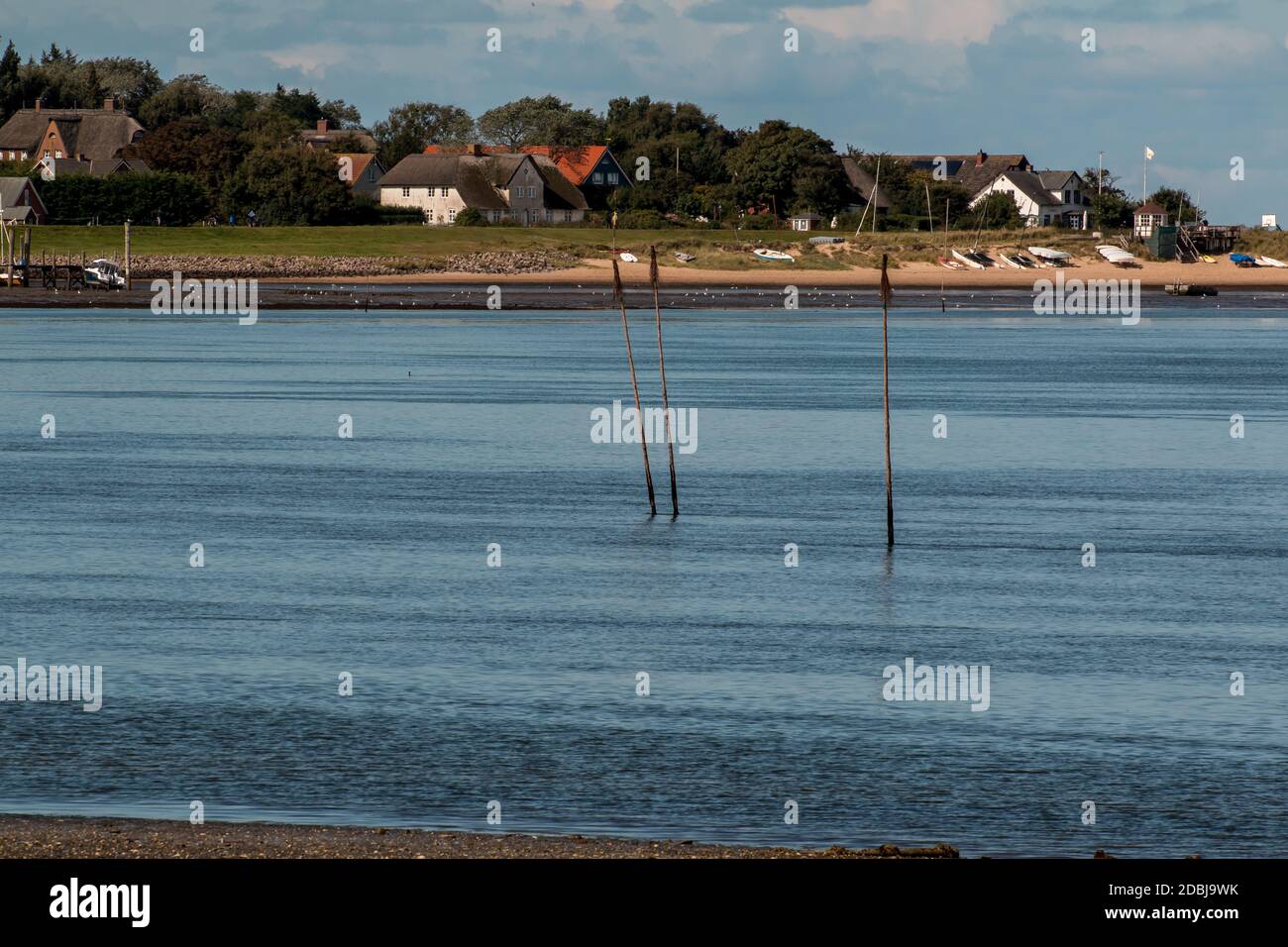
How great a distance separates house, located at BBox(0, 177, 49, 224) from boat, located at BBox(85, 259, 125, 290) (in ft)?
68.1

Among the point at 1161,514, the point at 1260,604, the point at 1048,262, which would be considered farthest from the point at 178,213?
the point at 1260,604

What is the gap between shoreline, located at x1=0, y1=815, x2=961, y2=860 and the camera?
1563 centimetres

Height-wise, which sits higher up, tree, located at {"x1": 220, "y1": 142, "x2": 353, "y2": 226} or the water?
tree, located at {"x1": 220, "y1": 142, "x2": 353, "y2": 226}

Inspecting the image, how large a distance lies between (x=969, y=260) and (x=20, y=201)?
268 feet

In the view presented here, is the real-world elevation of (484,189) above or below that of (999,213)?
above

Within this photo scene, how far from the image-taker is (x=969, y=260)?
167m

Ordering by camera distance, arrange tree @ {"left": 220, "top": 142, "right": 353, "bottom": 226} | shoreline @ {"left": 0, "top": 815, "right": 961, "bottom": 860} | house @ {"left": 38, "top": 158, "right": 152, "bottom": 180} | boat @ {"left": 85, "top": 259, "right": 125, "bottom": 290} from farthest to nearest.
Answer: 1. house @ {"left": 38, "top": 158, "right": 152, "bottom": 180}
2. tree @ {"left": 220, "top": 142, "right": 353, "bottom": 226}
3. boat @ {"left": 85, "top": 259, "right": 125, "bottom": 290}
4. shoreline @ {"left": 0, "top": 815, "right": 961, "bottom": 860}

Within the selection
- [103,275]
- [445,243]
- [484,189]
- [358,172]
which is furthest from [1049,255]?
[103,275]

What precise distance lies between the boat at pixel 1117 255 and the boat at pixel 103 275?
8825cm

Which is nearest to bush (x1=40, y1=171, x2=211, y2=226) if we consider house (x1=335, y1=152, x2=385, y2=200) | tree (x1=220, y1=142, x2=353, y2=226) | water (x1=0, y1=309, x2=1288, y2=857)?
tree (x1=220, y1=142, x2=353, y2=226)

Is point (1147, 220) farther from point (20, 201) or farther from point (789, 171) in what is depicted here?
point (20, 201)

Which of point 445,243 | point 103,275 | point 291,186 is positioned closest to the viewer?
point 103,275

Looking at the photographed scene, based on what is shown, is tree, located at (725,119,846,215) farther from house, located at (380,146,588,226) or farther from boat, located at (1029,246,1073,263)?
boat, located at (1029,246,1073,263)
